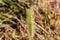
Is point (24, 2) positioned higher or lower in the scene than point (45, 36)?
higher

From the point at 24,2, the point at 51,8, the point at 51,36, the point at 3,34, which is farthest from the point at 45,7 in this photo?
the point at 3,34

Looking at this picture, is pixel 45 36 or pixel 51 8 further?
pixel 51 8

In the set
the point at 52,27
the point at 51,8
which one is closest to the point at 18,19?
the point at 52,27

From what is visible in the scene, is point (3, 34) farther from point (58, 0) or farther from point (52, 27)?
point (58, 0)

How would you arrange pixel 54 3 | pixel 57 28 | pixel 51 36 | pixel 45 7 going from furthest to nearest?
pixel 54 3
pixel 45 7
pixel 57 28
pixel 51 36

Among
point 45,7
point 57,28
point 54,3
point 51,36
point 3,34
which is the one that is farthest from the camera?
point 54,3

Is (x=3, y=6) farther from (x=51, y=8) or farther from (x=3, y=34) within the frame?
(x=51, y=8)
